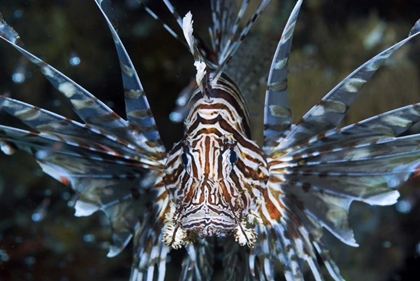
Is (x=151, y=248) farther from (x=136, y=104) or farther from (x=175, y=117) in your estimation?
(x=175, y=117)

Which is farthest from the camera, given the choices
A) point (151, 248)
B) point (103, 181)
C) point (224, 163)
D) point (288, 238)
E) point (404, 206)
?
point (404, 206)

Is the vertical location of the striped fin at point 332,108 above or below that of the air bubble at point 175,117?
below

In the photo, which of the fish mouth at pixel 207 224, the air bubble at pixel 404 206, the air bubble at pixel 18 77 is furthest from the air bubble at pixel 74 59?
the air bubble at pixel 404 206

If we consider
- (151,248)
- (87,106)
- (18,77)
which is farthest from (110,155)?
(18,77)

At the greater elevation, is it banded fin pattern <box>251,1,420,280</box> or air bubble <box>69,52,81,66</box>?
air bubble <box>69,52,81,66</box>

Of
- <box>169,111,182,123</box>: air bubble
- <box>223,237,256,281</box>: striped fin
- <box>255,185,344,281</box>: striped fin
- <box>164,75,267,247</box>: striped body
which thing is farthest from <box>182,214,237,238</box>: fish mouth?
<box>169,111,182,123</box>: air bubble

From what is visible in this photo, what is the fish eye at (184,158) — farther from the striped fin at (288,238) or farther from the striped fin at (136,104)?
the striped fin at (288,238)

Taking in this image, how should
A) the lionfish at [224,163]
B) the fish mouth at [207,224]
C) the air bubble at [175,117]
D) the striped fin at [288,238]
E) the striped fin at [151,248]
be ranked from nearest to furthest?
the fish mouth at [207,224], the lionfish at [224,163], the striped fin at [288,238], the striped fin at [151,248], the air bubble at [175,117]

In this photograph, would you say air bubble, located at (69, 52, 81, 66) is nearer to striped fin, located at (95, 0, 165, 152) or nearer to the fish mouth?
striped fin, located at (95, 0, 165, 152)
